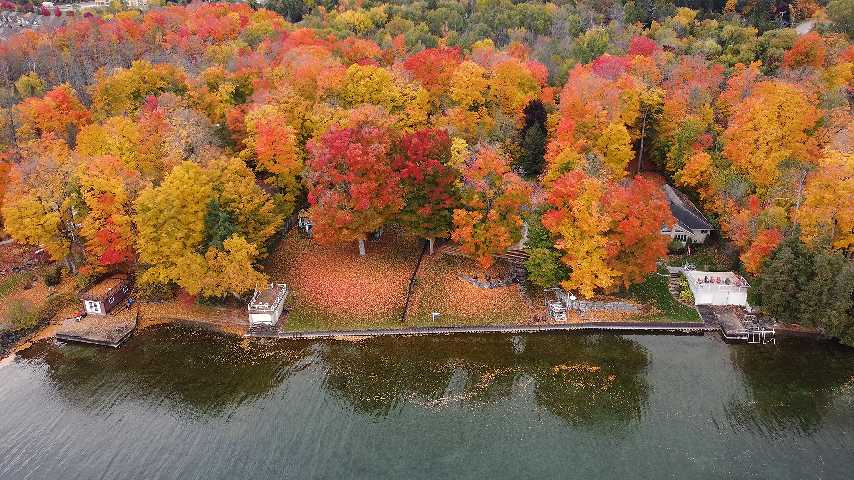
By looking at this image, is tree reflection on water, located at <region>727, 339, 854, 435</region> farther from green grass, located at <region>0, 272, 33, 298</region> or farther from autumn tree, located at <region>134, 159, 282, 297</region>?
green grass, located at <region>0, 272, 33, 298</region>

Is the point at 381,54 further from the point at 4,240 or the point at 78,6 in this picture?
the point at 78,6

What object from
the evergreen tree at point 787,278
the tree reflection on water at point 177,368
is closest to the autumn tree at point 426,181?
the tree reflection on water at point 177,368

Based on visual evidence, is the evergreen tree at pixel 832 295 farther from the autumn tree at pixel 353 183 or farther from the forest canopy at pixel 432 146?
the autumn tree at pixel 353 183

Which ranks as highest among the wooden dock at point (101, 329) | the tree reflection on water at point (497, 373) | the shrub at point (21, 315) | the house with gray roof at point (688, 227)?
the house with gray roof at point (688, 227)

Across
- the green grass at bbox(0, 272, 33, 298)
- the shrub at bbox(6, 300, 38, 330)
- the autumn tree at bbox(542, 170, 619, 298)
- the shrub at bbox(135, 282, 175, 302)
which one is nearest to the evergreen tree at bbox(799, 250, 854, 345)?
the autumn tree at bbox(542, 170, 619, 298)

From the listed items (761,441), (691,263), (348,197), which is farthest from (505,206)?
(761,441)

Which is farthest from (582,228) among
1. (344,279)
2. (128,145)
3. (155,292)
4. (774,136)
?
(128,145)
